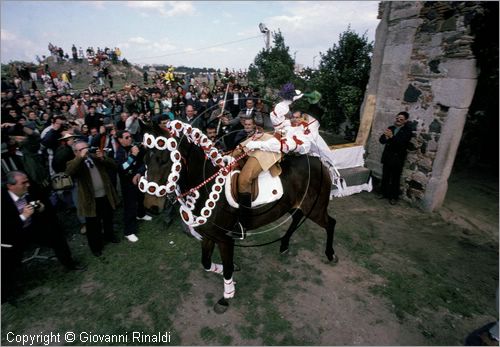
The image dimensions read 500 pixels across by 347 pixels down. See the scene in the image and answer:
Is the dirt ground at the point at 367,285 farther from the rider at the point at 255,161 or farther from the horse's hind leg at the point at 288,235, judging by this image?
the rider at the point at 255,161

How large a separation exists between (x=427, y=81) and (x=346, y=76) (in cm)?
320

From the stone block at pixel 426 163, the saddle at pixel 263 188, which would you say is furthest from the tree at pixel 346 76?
the saddle at pixel 263 188

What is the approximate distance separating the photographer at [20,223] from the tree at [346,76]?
8807mm

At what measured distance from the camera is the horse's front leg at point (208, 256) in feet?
14.6

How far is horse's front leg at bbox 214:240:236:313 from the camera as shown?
4.07 m

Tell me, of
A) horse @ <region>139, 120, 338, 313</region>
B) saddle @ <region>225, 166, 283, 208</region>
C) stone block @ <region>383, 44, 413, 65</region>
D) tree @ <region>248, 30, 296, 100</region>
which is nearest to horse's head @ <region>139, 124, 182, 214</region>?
horse @ <region>139, 120, 338, 313</region>

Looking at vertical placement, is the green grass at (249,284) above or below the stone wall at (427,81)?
below

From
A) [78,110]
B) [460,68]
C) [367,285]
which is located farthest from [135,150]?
[78,110]

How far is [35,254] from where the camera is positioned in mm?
5301

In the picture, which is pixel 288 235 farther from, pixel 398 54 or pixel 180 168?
pixel 398 54

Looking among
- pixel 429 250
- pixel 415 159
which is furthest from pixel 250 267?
pixel 415 159

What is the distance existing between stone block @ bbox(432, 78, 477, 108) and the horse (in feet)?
12.1

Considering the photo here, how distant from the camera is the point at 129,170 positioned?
216 inches

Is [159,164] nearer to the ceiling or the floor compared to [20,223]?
nearer to the ceiling
